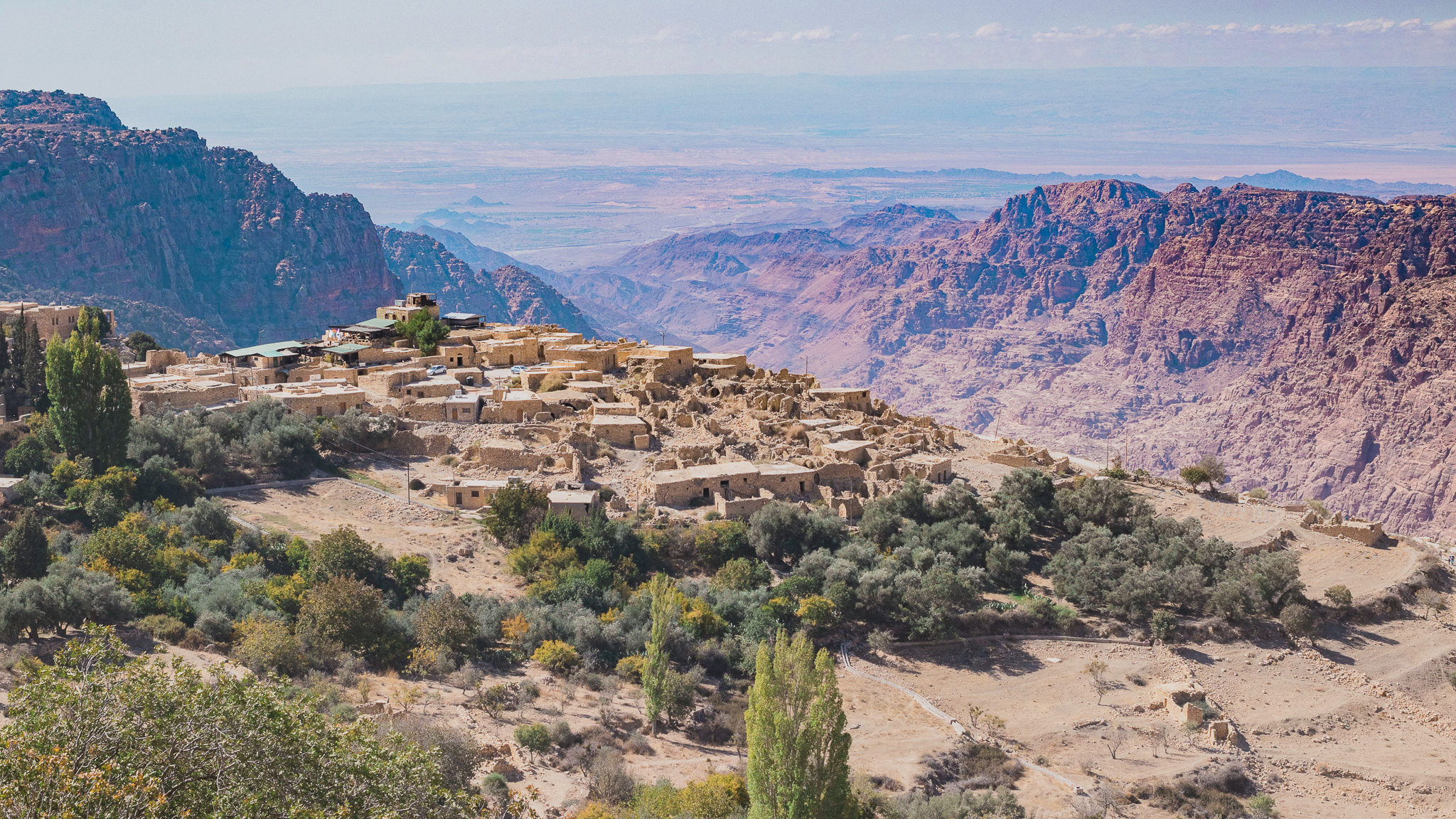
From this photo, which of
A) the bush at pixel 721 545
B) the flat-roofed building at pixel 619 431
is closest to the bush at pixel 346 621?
the bush at pixel 721 545

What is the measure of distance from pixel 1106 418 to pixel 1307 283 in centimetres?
3481

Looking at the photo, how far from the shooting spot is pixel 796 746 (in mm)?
22047

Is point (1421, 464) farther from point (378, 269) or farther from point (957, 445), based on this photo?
point (378, 269)

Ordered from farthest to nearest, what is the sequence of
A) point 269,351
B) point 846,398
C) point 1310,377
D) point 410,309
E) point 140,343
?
1. point 1310,377
2. point 410,309
3. point 140,343
4. point 846,398
5. point 269,351

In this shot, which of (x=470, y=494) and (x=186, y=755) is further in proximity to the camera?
(x=470, y=494)

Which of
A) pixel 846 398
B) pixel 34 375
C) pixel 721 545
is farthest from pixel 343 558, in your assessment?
pixel 846 398

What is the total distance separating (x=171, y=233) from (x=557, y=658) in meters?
144

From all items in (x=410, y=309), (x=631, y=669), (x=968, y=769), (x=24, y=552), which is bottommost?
(x=968, y=769)

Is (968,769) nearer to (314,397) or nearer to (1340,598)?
(1340,598)

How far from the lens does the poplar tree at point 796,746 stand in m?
21.9

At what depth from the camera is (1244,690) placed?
33.8 meters

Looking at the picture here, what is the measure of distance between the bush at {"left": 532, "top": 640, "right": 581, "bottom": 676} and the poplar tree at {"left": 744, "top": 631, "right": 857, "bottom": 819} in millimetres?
8988

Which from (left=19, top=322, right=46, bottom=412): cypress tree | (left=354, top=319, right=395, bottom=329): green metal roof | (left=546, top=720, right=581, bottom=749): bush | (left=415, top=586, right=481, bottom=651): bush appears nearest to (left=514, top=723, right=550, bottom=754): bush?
(left=546, top=720, right=581, bottom=749): bush

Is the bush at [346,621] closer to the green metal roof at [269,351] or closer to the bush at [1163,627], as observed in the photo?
the bush at [1163,627]
